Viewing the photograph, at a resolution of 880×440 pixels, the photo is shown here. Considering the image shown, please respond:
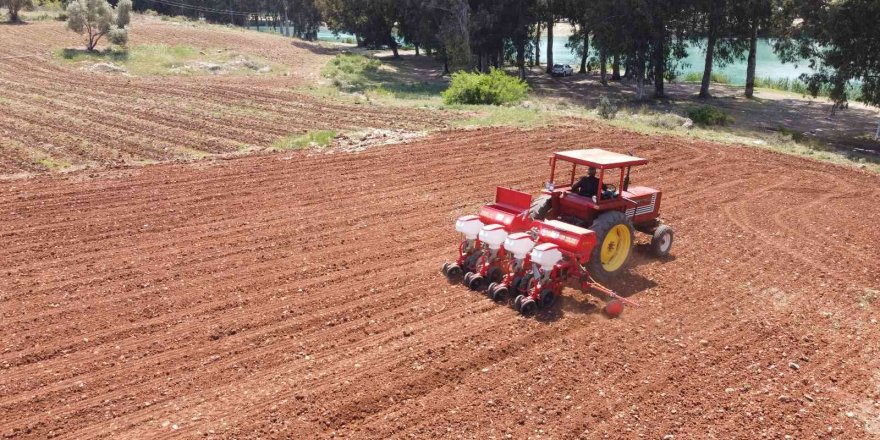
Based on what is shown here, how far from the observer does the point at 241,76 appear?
135 ft

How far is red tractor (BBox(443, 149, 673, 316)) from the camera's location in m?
9.64

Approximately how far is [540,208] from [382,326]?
11.6 ft

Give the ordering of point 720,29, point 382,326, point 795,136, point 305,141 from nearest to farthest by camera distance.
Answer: point 382,326, point 305,141, point 795,136, point 720,29

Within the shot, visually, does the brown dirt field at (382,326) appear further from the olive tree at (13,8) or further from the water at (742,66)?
the olive tree at (13,8)

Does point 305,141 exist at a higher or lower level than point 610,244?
higher

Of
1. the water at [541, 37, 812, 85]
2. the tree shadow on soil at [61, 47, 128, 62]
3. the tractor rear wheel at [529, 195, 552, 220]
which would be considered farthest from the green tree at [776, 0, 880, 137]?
the tree shadow on soil at [61, 47, 128, 62]

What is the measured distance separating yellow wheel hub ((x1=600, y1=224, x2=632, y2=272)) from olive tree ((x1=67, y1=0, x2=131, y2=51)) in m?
45.5

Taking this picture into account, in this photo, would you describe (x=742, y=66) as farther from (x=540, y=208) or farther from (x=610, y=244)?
(x=540, y=208)

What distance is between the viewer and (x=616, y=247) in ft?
35.9

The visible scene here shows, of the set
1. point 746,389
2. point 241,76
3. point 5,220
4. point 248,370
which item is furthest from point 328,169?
point 241,76

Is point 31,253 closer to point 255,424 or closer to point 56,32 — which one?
point 255,424

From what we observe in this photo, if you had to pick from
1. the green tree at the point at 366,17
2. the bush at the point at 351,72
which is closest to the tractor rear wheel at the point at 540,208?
the bush at the point at 351,72

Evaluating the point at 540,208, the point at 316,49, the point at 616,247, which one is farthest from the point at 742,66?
the point at 540,208

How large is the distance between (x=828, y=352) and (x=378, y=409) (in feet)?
20.9
